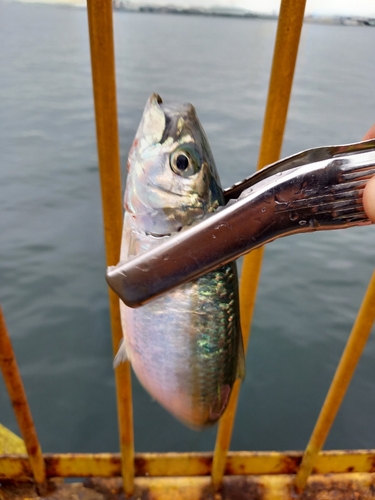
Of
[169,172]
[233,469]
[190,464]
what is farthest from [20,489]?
[169,172]

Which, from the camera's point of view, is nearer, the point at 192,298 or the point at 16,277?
the point at 192,298

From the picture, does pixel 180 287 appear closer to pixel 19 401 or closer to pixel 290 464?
pixel 19 401

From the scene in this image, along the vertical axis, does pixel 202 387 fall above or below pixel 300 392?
above

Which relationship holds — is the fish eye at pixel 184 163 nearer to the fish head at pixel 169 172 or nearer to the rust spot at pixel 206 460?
the fish head at pixel 169 172

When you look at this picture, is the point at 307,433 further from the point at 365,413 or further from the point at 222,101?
the point at 222,101

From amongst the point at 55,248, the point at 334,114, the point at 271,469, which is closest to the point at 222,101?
the point at 334,114

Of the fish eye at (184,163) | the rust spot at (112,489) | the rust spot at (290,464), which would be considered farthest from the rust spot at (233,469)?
the fish eye at (184,163)

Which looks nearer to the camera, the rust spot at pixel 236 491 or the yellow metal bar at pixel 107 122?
the yellow metal bar at pixel 107 122
